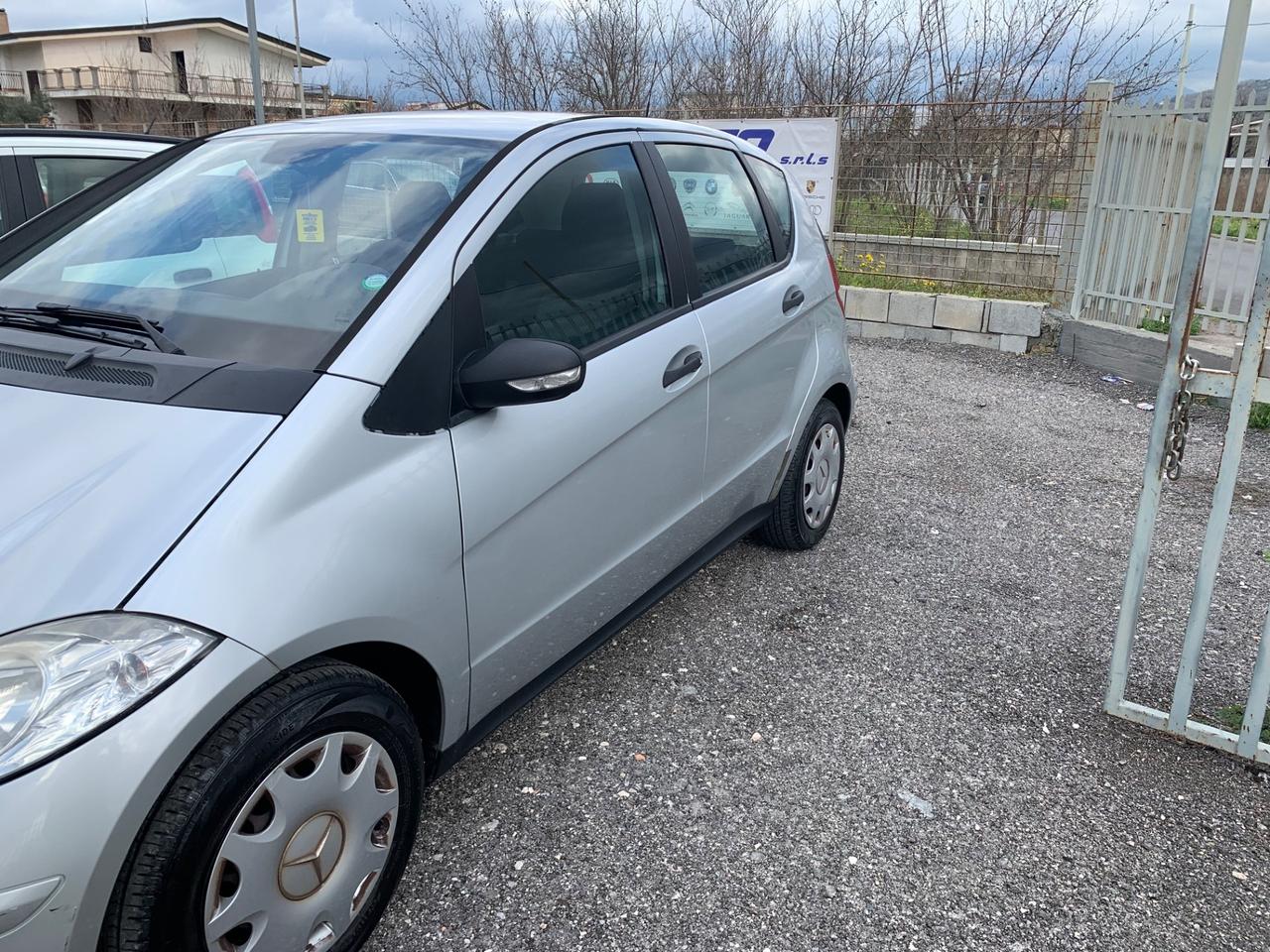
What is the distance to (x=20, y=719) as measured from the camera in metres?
1.48

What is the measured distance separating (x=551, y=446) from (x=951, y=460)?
3.94 m

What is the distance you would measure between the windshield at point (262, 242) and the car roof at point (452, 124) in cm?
6

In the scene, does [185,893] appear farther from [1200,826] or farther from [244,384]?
[1200,826]

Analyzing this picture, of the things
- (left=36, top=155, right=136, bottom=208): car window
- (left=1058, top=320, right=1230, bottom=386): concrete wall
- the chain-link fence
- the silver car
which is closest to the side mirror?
the silver car

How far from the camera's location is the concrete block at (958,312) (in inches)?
340

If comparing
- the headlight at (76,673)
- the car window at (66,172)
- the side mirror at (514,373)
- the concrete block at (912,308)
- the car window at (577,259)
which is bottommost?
the concrete block at (912,308)

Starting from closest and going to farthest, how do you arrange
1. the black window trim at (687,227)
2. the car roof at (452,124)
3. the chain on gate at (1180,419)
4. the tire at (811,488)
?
the chain on gate at (1180,419) < the car roof at (452,124) < the black window trim at (687,227) < the tire at (811,488)

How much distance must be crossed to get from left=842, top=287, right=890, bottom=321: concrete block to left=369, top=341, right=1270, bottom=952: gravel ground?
4989 mm

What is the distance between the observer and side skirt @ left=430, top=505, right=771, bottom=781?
2301mm

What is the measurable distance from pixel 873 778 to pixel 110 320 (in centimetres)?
237

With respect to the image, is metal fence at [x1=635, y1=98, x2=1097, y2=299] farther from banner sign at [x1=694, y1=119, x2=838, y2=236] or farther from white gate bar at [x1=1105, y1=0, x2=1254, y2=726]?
white gate bar at [x1=1105, y1=0, x2=1254, y2=726]

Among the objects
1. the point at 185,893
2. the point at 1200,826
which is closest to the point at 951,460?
the point at 1200,826

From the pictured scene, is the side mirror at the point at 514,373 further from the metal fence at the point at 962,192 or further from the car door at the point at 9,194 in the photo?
the metal fence at the point at 962,192

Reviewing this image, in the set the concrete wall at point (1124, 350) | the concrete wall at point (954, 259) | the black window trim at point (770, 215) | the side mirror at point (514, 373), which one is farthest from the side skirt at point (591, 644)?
the concrete wall at point (954, 259)
